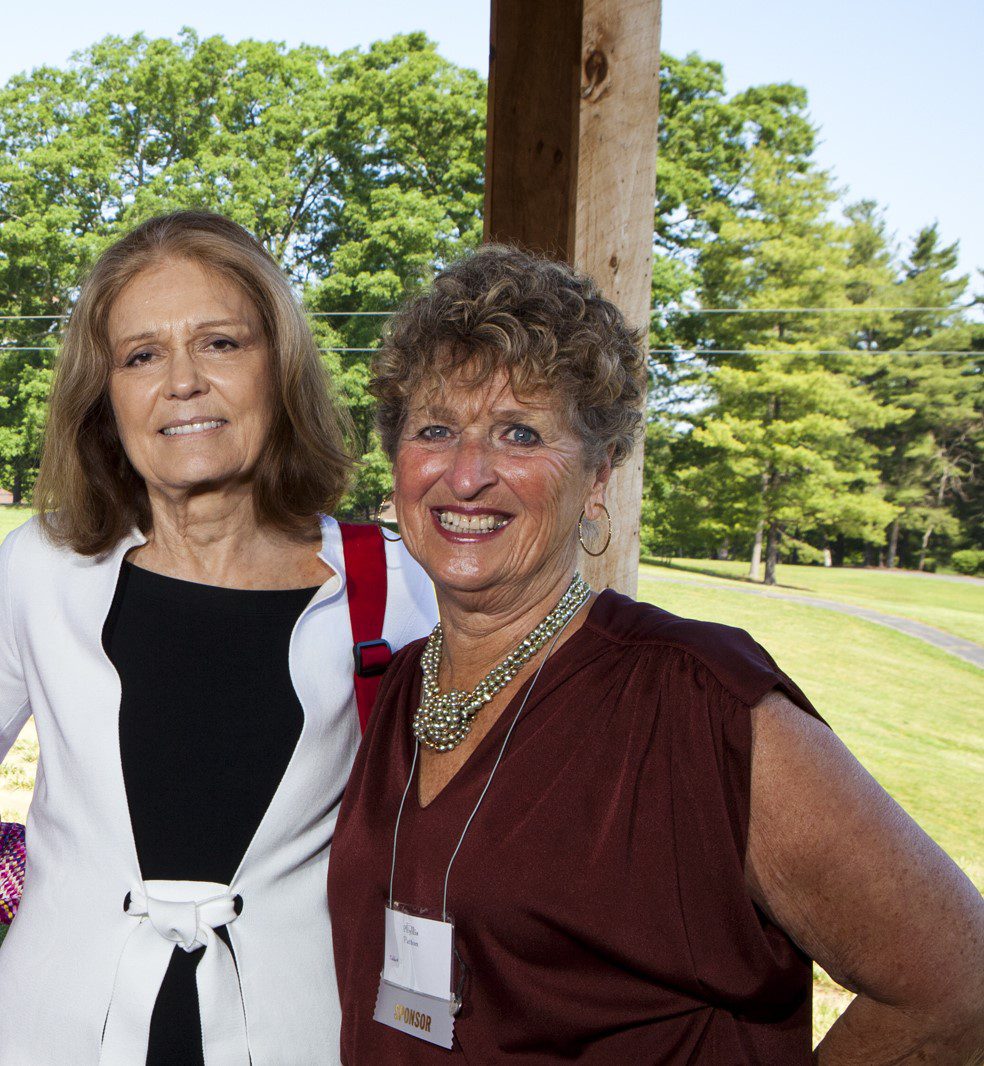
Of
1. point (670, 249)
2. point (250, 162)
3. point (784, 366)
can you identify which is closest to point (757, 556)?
point (784, 366)

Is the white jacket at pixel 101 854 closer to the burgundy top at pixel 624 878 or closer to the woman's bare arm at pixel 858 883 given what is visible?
the burgundy top at pixel 624 878

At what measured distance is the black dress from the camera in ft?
5.08

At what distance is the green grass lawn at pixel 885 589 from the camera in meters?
22.4

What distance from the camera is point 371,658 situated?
1.68 m

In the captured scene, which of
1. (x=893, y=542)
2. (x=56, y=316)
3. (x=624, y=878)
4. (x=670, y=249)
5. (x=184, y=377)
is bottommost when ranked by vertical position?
(x=893, y=542)

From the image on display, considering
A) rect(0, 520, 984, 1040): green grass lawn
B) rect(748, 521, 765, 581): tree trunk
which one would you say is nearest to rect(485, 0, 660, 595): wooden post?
rect(0, 520, 984, 1040): green grass lawn

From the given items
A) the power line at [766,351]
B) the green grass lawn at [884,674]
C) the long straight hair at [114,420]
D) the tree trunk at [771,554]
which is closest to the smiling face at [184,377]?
the long straight hair at [114,420]

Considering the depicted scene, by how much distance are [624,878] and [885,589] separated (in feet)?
81.5

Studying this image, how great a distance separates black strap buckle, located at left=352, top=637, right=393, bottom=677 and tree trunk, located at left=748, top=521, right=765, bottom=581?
23608mm

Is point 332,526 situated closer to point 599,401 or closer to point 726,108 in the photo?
point 599,401

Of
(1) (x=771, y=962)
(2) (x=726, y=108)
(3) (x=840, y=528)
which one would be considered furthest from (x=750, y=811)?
(2) (x=726, y=108)

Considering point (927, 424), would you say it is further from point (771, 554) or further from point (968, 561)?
point (771, 554)

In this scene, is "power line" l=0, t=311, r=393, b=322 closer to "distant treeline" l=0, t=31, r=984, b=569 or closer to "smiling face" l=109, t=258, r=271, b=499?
"distant treeline" l=0, t=31, r=984, b=569

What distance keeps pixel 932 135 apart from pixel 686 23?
6727 mm
